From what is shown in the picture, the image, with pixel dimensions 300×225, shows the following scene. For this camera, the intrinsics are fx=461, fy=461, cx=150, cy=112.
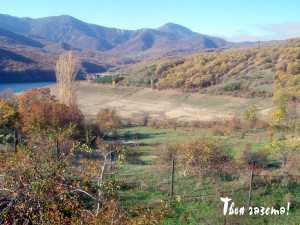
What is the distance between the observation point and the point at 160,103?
188 feet

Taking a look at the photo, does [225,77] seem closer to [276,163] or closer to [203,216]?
[276,163]

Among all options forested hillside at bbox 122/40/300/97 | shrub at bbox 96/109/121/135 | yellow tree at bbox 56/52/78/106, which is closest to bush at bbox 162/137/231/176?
shrub at bbox 96/109/121/135

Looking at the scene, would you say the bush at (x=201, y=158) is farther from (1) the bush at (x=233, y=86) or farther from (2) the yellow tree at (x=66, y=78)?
(1) the bush at (x=233, y=86)

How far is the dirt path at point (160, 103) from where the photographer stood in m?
47.8

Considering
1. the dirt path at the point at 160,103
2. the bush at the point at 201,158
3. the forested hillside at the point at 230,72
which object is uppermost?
the forested hillside at the point at 230,72

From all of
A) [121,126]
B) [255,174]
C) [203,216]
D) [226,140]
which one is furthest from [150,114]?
[203,216]

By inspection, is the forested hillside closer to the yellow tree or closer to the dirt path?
the dirt path

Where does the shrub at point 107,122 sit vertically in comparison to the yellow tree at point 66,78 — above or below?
below

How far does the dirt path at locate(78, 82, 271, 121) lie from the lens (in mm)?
47781

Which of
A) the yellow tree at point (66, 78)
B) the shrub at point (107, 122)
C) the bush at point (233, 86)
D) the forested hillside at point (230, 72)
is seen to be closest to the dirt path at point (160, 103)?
the yellow tree at point (66, 78)

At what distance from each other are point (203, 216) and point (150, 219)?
18.4ft

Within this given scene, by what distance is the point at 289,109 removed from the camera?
117 ft

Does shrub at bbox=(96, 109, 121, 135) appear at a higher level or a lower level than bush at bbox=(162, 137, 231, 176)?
lower

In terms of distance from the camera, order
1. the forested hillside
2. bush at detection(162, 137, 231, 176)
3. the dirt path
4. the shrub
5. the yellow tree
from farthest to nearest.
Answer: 1. the forested hillside
2. the dirt path
3. the yellow tree
4. the shrub
5. bush at detection(162, 137, 231, 176)
